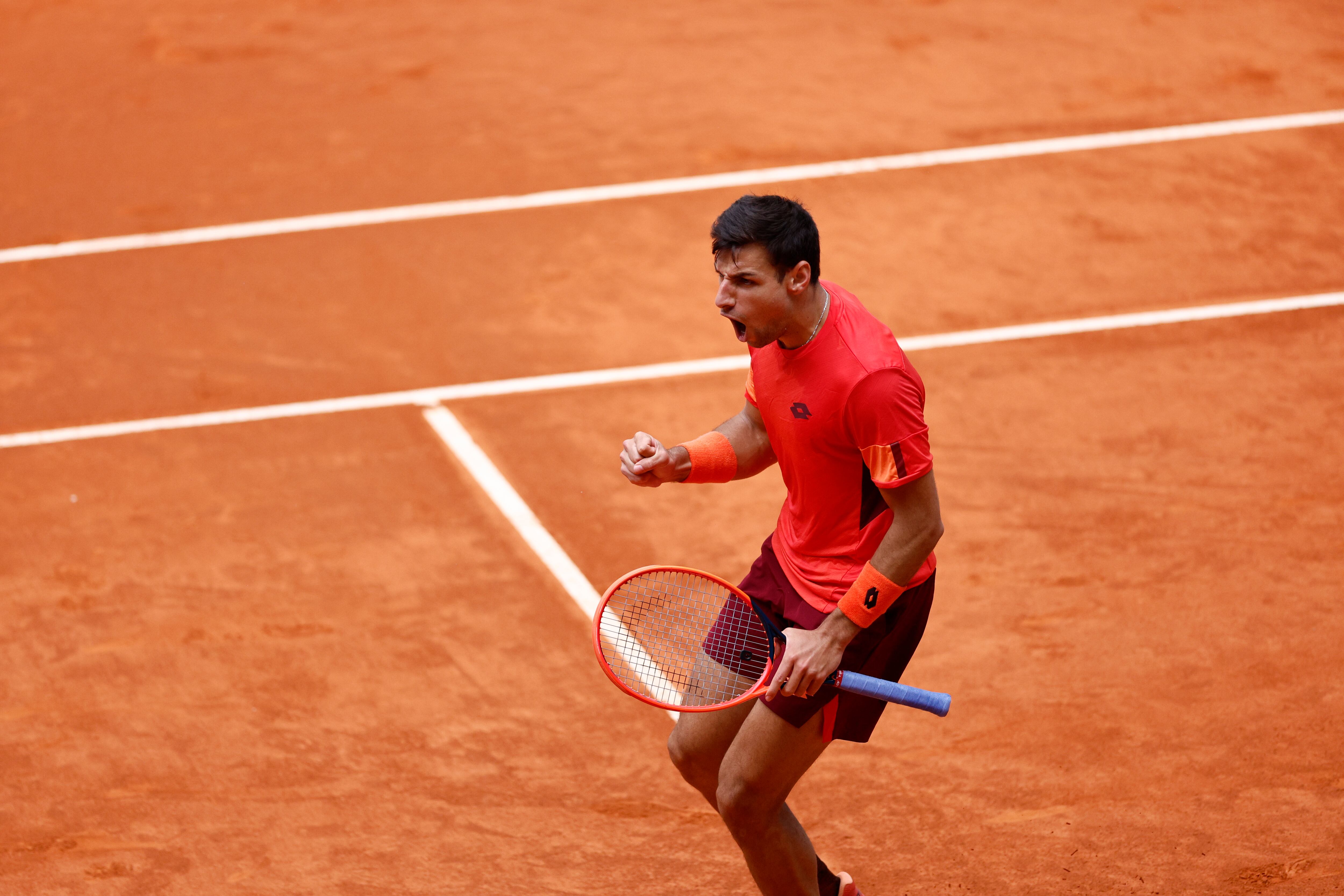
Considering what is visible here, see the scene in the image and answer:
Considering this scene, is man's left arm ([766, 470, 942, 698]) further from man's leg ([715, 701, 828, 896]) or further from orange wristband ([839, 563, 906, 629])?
man's leg ([715, 701, 828, 896])

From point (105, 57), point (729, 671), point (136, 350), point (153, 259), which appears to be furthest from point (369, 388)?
point (105, 57)

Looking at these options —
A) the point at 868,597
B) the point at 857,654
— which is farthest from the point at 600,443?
the point at 868,597

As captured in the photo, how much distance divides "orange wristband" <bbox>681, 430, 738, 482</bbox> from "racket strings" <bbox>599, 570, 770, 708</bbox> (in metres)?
0.30

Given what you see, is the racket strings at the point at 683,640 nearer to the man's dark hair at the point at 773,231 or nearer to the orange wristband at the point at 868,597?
the orange wristband at the point at 868,597

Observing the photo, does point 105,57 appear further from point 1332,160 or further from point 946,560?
point 1332,160

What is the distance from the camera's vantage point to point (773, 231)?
3.72 meters

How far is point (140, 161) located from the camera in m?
9.80

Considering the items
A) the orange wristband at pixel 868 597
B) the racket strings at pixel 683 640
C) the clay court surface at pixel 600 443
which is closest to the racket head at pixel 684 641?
the racket strings at pixel 683 640

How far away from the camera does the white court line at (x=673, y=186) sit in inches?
353

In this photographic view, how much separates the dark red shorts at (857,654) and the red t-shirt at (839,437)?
0.17 ft

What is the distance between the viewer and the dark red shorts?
397 cm

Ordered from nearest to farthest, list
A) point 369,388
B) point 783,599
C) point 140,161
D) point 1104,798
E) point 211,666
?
point 783,599, point 1104,798, point 211,666, point 369,388, point 140,161

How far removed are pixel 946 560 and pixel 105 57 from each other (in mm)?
8335

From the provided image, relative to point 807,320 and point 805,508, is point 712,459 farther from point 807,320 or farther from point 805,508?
point 807,320
